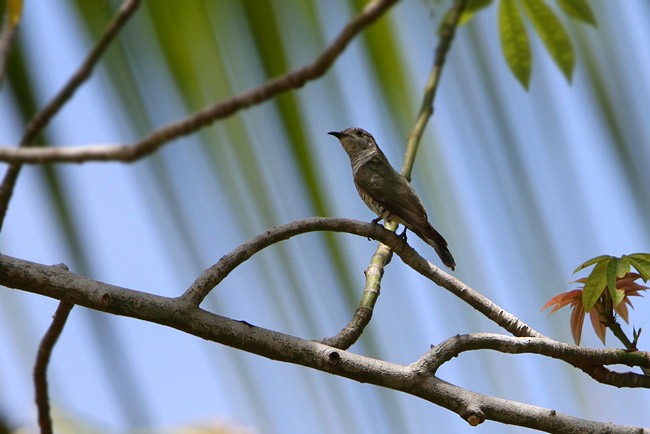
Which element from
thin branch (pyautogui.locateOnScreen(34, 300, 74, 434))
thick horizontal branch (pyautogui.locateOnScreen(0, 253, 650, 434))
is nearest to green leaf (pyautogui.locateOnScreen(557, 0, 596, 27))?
thick horizontal branch (pyautogui.locateOnScreen(0, 253, 650, 434))

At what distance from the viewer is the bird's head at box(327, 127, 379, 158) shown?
13.4 feet

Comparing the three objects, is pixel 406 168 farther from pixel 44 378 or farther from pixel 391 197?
pixel 44 378

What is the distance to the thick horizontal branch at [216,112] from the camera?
235 centimetres

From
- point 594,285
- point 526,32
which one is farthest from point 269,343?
point 526,32

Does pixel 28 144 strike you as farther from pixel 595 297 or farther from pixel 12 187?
pixel 595 297

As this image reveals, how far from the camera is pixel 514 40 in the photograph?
318 centimetres

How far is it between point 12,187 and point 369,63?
1308 mm

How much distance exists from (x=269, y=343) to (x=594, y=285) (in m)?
0.77

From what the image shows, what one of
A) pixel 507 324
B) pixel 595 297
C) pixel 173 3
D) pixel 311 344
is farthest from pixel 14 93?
pixel 595 297

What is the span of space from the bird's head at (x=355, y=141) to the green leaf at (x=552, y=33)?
44.9 inches

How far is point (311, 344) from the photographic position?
1.75 meters

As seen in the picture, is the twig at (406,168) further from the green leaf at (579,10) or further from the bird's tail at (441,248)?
the green leaf at (579,10)

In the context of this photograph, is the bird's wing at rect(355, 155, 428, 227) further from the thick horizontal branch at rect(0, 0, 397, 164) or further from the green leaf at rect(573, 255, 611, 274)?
the green leaf at rect(573, 255, 611, 274)

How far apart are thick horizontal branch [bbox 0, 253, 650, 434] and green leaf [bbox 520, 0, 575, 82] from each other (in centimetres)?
161
